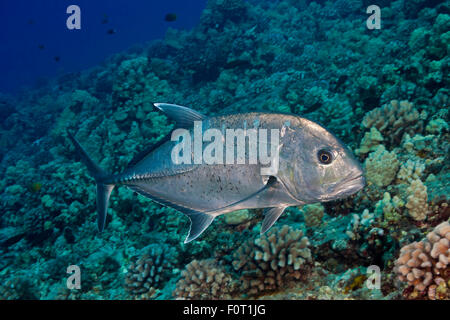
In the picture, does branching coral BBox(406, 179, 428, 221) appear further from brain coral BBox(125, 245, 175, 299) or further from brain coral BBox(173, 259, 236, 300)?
brain coral BBox(125, 245, 175, 299)

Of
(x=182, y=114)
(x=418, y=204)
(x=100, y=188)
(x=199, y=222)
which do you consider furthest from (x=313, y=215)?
(x=100, y=188)

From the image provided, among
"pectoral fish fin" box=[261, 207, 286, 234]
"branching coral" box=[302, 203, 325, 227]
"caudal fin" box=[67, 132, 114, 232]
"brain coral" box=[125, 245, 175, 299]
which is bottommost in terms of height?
"brain coral" box=[125, 245, 175, 299]

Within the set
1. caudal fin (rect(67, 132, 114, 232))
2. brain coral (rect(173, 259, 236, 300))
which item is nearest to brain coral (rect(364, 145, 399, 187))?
brain coral (rect(173, 259, 236, 300))

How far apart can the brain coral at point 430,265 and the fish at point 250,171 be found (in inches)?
34.6

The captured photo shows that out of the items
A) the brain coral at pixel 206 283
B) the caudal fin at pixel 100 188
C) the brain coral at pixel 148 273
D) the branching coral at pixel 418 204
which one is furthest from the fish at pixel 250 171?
the brain coral at pixel 148 273

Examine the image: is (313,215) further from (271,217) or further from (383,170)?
(271,217)

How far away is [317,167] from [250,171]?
52 centimetres

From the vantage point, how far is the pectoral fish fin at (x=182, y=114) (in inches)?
95.8

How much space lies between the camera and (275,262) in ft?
9.52

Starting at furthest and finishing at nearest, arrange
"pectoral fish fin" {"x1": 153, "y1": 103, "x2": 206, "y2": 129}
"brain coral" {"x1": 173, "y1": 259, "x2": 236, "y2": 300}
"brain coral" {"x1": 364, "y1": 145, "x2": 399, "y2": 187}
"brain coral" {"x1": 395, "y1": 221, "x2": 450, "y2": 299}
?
"brain coral" {"x1": 364, "y1": 145, "x2": 399, "y2": 187}
"brain coral" {"x1": 173, "y1": 259, "x2": 236, "y2": 300}
"pectoral fish fin" {"x1": 153, "y1": 103, "x2": 206, "y2": 129}
"brain coral" {"x1": 395, "y1": 221, "x2": 450, "y2": 299}

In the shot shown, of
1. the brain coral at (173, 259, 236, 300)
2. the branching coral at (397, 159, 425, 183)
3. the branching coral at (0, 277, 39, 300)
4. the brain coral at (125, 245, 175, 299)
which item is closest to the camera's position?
the brain coral at (173, 259, 236, 300)

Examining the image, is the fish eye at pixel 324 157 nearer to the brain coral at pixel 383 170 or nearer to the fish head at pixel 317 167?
the fish head at pixel 317 167

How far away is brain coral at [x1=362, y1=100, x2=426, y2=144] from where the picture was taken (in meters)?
4.08
